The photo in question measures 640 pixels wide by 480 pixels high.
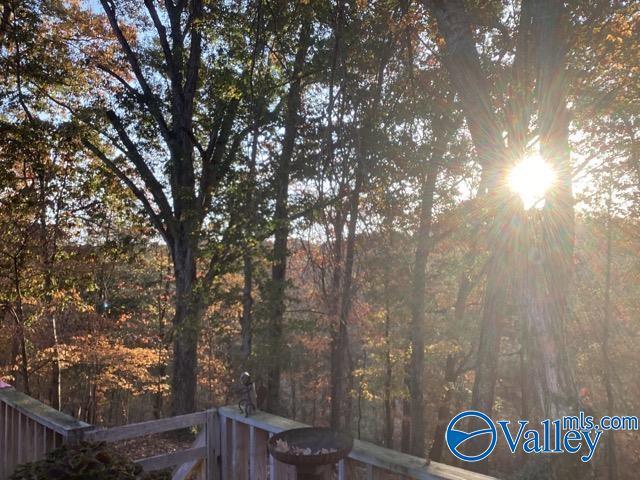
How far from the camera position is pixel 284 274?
8.94 metres

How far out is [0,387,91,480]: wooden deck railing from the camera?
2.51 metres

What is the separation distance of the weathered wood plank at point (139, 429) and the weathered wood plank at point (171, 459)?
0.14 metres

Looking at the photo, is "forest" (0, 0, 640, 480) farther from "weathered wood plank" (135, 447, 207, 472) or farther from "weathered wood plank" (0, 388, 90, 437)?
"weathered wood plank" (0, 388, 90, 437)

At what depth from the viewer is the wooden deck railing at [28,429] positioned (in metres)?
2.51

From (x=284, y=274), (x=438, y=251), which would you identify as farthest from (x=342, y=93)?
(x=438, y=251)

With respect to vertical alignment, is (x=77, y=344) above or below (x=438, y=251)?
below

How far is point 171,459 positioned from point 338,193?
2032 mm

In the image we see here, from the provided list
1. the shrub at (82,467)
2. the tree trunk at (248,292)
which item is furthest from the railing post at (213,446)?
the tree trunk at (248,292)

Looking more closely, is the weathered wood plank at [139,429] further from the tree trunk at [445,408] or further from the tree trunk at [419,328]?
the tree trunk at [445,408]

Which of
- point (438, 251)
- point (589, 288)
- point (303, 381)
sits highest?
point (438, 251)

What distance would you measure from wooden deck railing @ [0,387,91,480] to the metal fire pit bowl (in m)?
1.17

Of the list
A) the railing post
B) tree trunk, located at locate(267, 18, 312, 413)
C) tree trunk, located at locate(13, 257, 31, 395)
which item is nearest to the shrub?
the railing post

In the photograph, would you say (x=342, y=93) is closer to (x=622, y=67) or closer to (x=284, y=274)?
(x=622, y=67)

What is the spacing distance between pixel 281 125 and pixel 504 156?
3.69 metres
